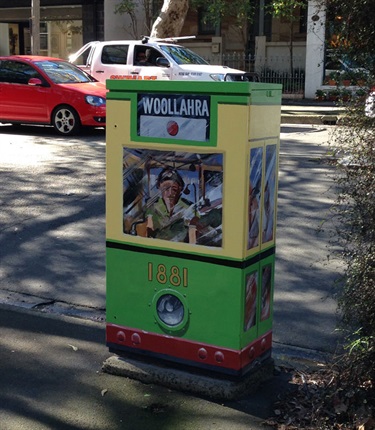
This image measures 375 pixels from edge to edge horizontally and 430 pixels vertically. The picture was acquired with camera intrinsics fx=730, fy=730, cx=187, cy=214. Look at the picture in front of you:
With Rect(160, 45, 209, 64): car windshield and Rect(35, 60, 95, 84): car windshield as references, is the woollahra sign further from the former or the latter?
Rect(160, 45, 209, 64): car windshield

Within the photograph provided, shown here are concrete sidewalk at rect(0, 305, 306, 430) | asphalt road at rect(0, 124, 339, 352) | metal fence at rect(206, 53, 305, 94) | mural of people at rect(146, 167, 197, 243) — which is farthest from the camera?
metal fence at rect(206, 53, 305, 94)

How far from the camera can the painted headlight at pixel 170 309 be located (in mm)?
4340

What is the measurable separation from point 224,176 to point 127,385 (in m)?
1.44

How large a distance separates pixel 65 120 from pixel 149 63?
3.98m

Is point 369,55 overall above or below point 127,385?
above

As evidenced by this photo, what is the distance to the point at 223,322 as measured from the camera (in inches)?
165

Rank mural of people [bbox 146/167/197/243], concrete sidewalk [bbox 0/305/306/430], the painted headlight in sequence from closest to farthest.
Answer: concrete sidewalk [bbox 0/305/306/430] < mural of people [bbox 146/167/197/243] < the painted headlight

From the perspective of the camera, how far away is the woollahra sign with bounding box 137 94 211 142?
4.07 meters

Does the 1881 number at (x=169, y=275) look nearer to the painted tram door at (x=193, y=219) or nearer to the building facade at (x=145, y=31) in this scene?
the painted tram door at (x=193, y=219)

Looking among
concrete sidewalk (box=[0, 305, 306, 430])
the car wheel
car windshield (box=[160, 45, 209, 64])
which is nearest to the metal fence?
car windshield (box=[160, 45, 209, 64])

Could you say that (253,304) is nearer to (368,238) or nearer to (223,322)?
Answer: (223,322)

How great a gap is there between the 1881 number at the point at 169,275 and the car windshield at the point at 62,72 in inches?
476

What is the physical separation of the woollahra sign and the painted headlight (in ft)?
3.16

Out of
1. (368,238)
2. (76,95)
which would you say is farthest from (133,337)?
(76,95)
